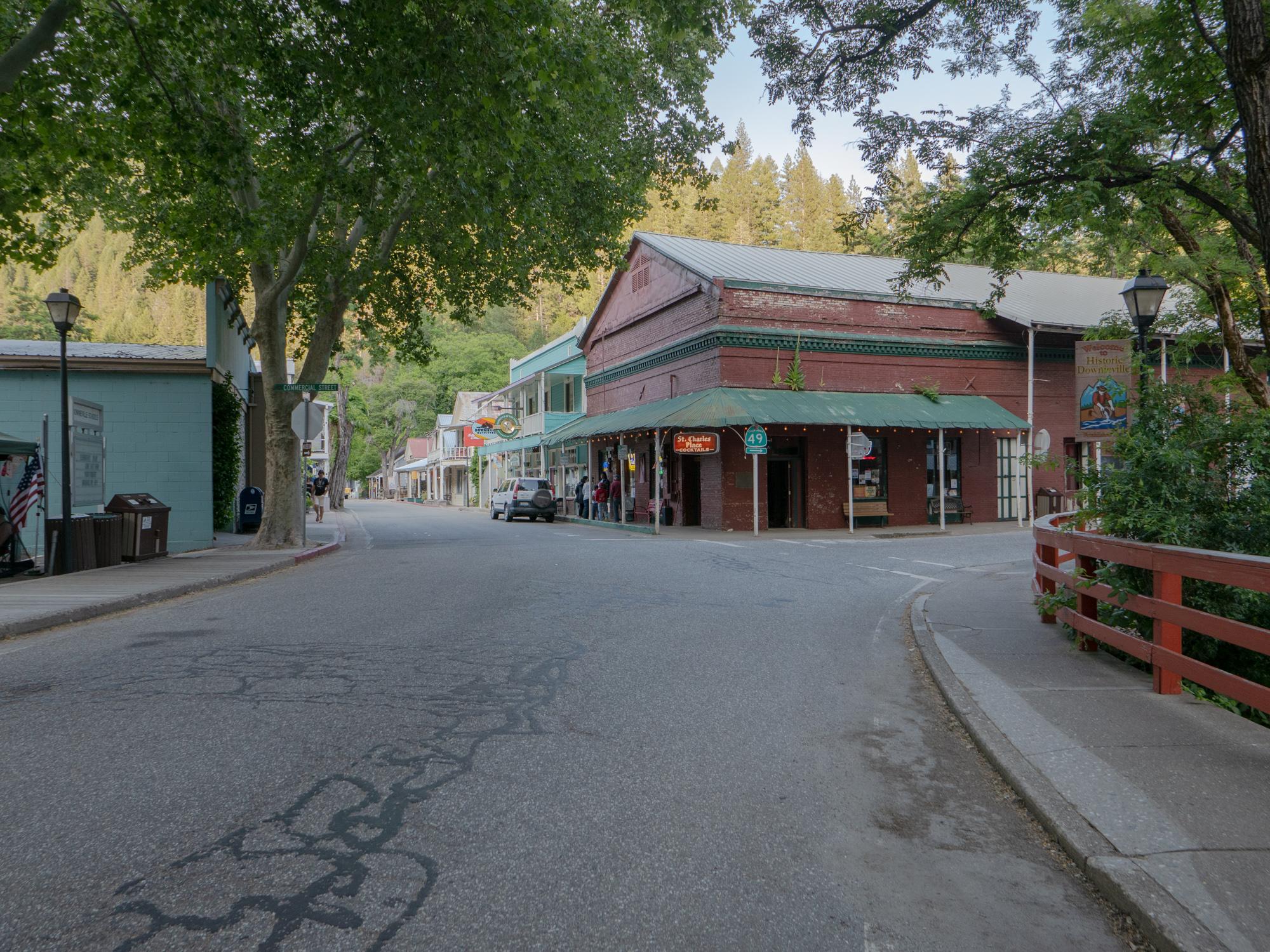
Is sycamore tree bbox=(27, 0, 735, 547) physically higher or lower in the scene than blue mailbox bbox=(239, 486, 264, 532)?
higher

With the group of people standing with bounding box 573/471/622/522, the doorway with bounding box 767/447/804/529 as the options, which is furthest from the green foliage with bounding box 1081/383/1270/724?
the group of people standing with bounding box 573/471/622/522

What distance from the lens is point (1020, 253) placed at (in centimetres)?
1149

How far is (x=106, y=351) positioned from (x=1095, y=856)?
20.5 metres

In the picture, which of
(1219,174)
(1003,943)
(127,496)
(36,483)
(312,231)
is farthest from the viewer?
(312,231)

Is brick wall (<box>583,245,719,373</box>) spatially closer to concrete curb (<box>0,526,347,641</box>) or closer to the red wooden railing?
concrete curb (<box>0,526,347,641</box>)

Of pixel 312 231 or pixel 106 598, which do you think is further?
pixel 312 231

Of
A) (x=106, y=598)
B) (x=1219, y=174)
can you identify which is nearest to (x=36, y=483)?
(x=106, y=598)

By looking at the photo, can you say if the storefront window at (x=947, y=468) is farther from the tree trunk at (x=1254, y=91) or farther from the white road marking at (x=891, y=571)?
the tree trunk at (x=1254, y=91)

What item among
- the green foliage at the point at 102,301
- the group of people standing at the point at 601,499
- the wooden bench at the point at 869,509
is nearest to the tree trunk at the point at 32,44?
the wooden bench at the point at 869,509

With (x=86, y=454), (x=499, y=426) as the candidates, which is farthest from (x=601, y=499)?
(x=86, y=454)

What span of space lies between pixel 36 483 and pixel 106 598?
5.17 m

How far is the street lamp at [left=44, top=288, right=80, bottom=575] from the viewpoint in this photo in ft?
42.7

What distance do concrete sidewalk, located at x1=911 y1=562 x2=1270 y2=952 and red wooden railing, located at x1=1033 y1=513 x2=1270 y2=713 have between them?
23 centimetres

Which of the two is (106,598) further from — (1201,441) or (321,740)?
(1201,441)
